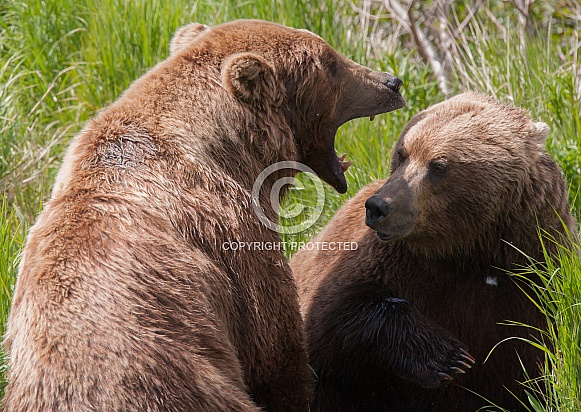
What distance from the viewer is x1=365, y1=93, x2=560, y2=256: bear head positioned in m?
4.67

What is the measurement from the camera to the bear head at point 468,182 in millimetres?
4672

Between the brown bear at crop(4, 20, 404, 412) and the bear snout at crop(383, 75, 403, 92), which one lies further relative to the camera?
the bear snout at crop(383, 75, 403, 92)

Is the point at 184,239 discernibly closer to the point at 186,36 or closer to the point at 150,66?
the point at 186,36

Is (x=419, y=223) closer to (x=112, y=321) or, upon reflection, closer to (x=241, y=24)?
(x=241, y=24)

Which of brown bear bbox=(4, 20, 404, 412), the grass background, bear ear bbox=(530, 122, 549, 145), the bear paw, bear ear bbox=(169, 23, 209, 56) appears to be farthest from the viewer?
the grass background

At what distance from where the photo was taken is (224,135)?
4.31m

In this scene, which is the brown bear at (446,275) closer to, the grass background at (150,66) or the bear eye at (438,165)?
the bear eye at (438,165)

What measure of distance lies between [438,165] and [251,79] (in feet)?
3.51

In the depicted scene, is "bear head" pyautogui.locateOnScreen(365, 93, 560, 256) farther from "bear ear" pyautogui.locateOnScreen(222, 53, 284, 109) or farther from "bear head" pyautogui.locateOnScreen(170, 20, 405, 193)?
"bear ear" pyautogui.locateOnScreen(222, 53, 284, 109)

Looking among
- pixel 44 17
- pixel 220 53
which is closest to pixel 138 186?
pixel 220 53

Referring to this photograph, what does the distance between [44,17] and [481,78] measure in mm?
3733

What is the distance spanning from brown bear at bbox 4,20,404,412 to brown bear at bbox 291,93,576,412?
0.41 m

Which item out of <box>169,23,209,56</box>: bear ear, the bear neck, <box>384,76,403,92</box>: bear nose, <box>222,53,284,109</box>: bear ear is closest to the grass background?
<box>384,76,403,92</box>: bear nose

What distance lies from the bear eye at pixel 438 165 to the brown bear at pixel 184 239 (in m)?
0.45
